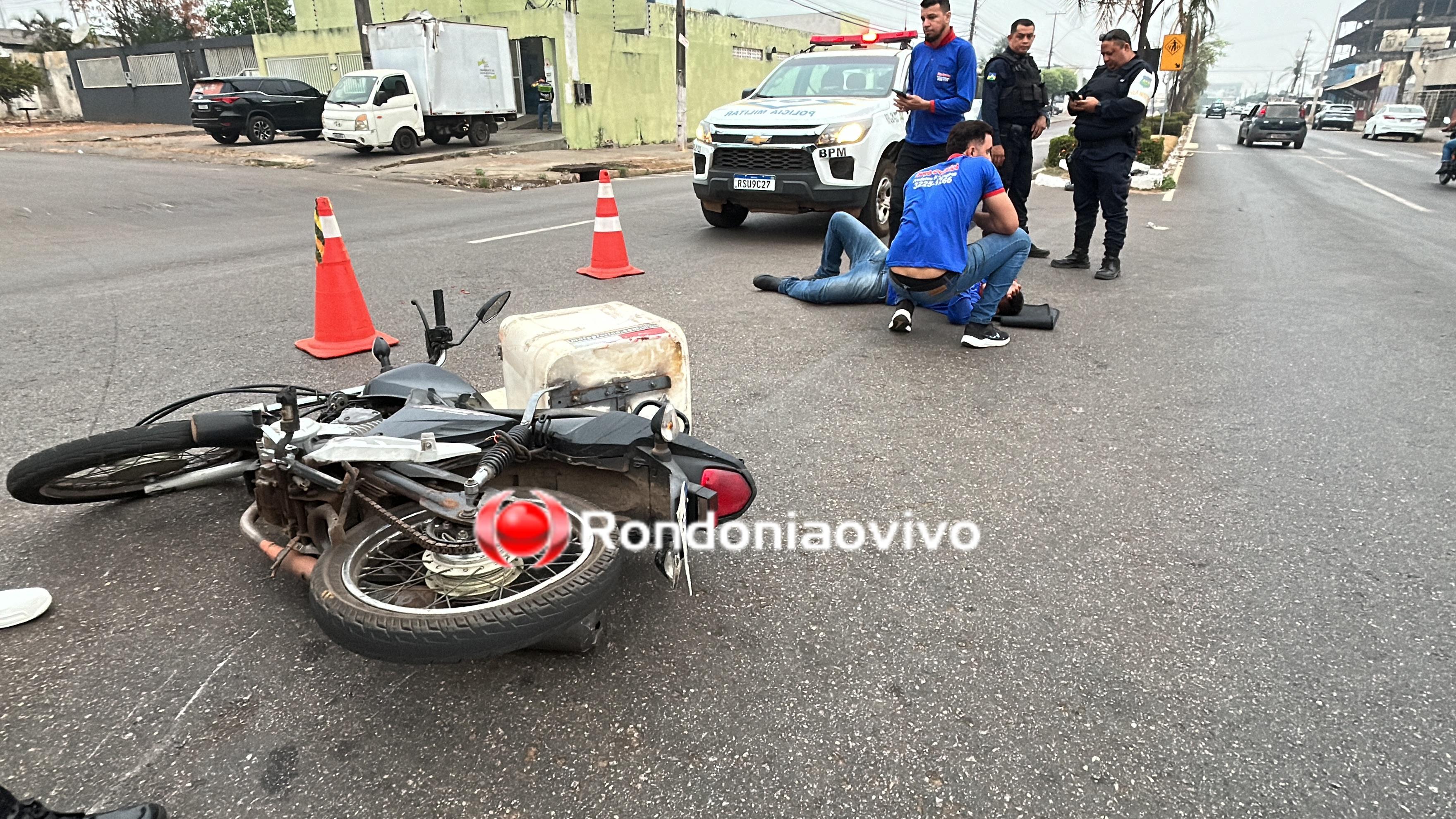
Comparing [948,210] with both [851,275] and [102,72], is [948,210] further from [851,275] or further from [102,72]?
[102,72]

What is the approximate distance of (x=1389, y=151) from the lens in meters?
26.5

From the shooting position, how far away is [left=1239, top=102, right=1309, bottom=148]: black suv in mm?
28656

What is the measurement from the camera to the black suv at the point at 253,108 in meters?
20.2

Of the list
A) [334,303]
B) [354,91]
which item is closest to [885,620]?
[334,303]

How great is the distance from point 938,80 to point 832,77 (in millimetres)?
2616

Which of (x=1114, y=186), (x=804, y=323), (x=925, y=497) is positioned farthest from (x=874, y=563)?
(x=1114, y=186)

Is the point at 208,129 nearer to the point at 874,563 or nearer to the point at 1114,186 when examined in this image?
the point at 1114,186

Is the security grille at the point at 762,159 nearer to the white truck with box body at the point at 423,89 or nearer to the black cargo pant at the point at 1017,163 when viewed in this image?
the black cargo pant at the point at 1017,163

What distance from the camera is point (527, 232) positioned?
9.16 m

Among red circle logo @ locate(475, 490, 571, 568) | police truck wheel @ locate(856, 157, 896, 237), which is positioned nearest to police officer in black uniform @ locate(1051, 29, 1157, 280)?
police truck wheel @ locate(856, 157, 896, 237)

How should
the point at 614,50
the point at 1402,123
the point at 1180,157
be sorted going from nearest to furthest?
the point at 1180,157 → the point at 614,50 → the point at 1402,123

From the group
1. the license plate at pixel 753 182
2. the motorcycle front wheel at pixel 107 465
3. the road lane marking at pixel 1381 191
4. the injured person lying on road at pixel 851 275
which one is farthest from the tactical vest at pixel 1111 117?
the road lane marking at pixel 1381 191

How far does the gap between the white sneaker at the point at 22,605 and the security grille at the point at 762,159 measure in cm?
676

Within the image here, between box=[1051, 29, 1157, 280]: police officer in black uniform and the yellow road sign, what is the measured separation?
35.9 ft
